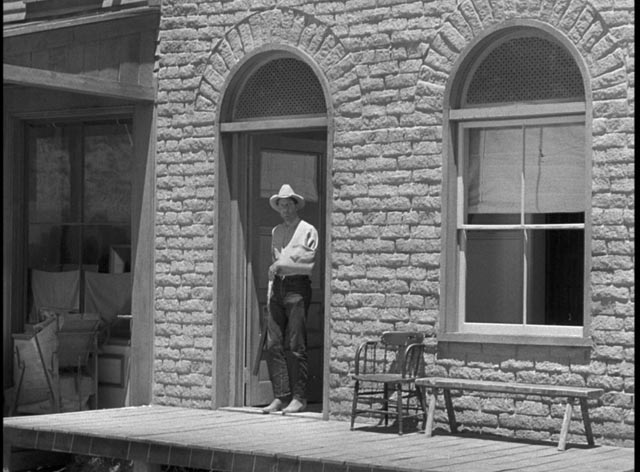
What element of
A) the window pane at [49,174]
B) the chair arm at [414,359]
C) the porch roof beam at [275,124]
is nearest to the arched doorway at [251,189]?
the porch roof beam at [275,124]

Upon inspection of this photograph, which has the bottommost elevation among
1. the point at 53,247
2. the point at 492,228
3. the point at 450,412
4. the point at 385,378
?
the point at 450,412

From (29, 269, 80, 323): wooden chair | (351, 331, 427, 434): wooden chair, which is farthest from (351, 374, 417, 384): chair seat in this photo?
(29, 269, 80, 323): wooden chair

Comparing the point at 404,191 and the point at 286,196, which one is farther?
the point at 286,196

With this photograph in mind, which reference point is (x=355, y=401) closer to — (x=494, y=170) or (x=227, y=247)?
(x=494, y=170)

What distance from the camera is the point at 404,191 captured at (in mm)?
8367

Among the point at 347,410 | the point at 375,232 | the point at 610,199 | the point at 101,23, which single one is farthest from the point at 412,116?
the point at 101,23

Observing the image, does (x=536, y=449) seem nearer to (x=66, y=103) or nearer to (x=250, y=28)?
(x=250, y=28)

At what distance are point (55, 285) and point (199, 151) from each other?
2275 mm

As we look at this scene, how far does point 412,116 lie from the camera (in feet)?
27.4

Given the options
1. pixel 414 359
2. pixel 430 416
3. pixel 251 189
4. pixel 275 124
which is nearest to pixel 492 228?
pixel 414 359

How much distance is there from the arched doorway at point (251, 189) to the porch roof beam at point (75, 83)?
2.63ft

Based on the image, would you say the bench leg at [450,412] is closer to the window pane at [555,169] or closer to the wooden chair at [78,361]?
the window pane at [555,169]

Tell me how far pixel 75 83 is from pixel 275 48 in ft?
5.35

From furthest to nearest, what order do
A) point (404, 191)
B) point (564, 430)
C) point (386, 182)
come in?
point (386, 182), point (404, 191), point (564, 430)
